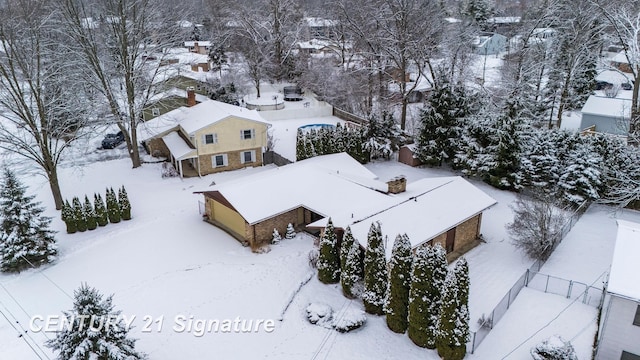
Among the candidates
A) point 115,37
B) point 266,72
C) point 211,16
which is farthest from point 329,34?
point 115,37

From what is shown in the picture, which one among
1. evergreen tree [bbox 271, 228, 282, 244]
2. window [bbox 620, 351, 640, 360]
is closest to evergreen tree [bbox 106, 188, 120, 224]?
evergreen tree [bbox 271, 228, 282, 244]

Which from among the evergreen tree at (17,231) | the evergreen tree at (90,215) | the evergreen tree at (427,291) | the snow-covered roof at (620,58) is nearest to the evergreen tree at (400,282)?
the evergreen tree at (427,291)

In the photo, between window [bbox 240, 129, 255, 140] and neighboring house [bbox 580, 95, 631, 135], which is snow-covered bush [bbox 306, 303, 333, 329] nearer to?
window [bbox 240, 129, 255, 140]

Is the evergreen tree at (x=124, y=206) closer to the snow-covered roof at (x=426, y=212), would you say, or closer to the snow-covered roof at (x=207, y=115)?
the snow-covered roof at (x=207, y=115)

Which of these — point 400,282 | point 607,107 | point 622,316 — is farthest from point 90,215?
point 607,107

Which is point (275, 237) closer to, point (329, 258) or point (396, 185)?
point (329, 258)

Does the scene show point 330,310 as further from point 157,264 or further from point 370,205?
point 157,264
